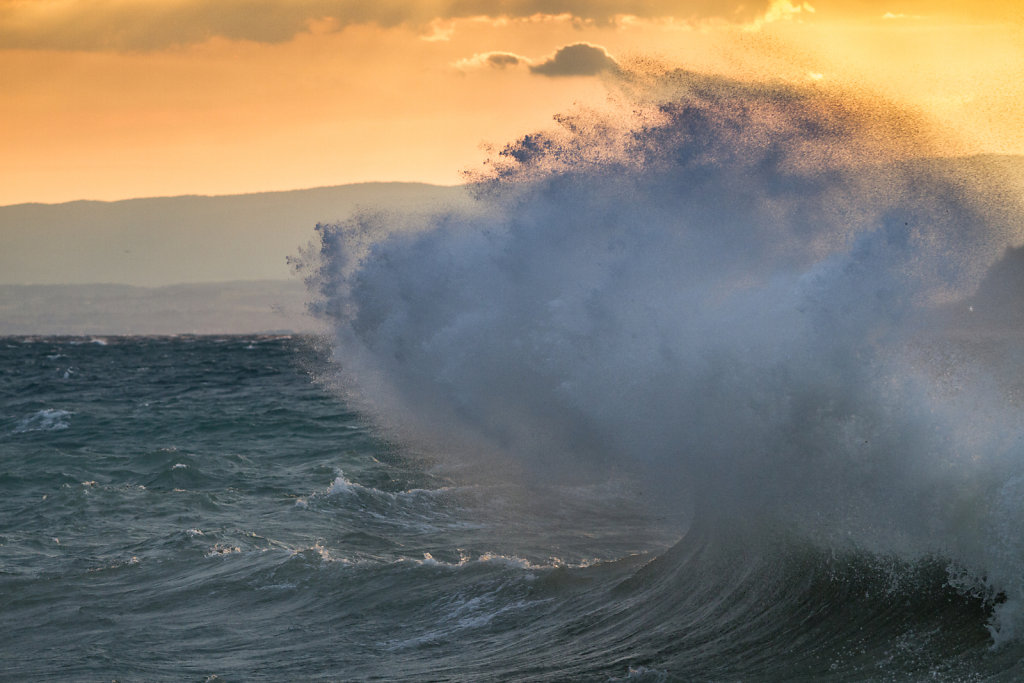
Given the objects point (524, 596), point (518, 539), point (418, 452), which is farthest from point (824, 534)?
point (418, 452)

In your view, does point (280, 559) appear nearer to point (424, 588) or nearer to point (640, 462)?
point (424, 588)

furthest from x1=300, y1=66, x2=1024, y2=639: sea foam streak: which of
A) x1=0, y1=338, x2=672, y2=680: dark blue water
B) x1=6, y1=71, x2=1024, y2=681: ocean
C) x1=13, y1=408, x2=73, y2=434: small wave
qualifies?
x1=13, y1=408, x2=73, y2=434: small wave

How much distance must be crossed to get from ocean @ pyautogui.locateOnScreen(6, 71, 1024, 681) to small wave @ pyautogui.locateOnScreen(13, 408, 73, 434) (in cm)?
955

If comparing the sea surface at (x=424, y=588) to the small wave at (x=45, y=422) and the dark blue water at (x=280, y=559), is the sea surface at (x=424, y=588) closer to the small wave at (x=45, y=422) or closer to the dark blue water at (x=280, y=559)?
the dark blue water at (x=280, y=559)

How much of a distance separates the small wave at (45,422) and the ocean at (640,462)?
9.55 m

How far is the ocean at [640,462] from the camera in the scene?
8875 millimetres

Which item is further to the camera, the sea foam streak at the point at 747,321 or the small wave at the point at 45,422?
the small wave at the point at 45,422

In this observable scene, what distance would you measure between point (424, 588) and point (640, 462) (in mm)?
3161

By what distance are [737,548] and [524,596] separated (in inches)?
93.5

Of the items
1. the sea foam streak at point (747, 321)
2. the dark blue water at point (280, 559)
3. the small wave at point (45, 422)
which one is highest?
the sea foam streak at point (747, 321)

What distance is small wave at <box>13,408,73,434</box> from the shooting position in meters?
27.1

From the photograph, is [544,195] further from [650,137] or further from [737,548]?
[737,548]

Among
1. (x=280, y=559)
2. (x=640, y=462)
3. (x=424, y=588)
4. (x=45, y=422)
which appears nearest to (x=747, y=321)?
(x=640, y=462)

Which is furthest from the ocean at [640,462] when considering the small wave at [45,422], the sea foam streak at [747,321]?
the small wave at [45,422]
